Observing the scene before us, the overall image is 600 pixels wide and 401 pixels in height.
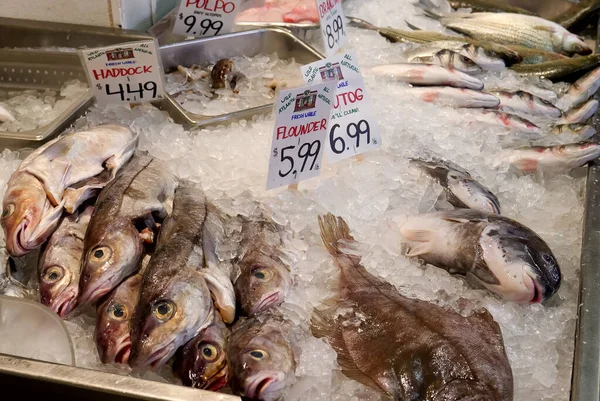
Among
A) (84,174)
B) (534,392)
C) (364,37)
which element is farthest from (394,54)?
(534,392)

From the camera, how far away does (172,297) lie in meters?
1.67

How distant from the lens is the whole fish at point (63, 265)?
5.73 feet

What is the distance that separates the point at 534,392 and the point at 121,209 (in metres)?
1.48

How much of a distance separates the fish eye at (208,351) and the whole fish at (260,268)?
0.19 metres

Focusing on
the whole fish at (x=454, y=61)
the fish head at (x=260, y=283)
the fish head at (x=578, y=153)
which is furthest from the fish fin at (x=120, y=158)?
the whole fish at (x=454, y=61)

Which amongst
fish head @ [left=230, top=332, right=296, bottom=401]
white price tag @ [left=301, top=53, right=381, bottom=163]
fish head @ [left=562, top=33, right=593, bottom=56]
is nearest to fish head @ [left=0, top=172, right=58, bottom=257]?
fish head @ [left=230, top=332, right=296, bottom=401]

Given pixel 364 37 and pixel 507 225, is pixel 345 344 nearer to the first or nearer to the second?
pixel 507 225

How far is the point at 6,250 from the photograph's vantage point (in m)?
1.90

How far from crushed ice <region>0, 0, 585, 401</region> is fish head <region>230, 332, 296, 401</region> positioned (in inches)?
2.3

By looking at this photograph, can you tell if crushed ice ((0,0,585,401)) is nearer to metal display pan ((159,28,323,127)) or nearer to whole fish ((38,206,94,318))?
whole fish ((38,206,94,318))

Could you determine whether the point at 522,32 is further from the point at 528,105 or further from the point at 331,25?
the point at 331,25

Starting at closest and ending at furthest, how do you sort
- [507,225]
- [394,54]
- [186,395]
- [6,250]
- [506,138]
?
1. [186,395]
2. [6,250]
3. [507,225]
4. [506,138]
5. [394,54]

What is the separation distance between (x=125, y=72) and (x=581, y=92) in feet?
8.82

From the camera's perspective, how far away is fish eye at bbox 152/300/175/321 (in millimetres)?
1611
